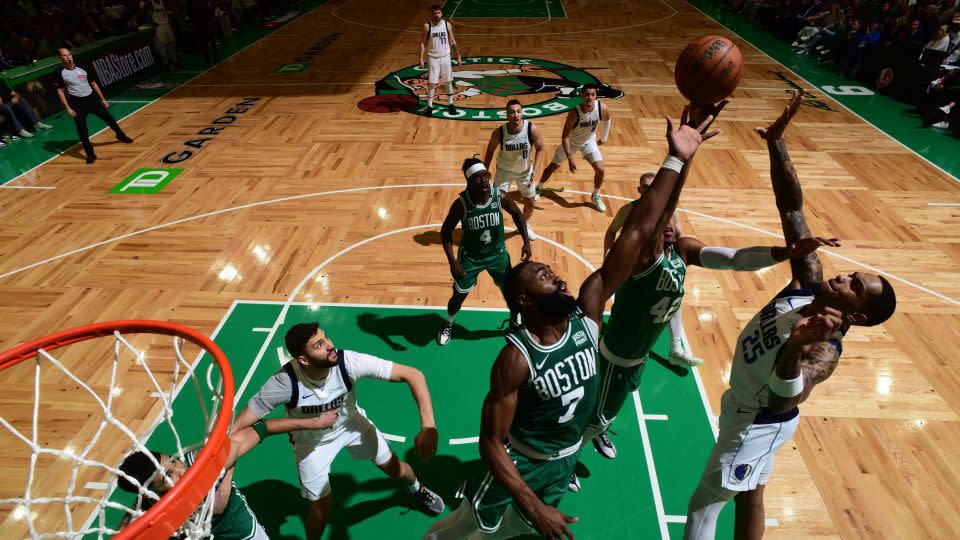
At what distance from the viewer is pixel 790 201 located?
3.58 metres

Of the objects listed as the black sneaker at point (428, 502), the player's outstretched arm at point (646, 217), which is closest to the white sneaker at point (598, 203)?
the player's outstretched arm at point (646, 217)

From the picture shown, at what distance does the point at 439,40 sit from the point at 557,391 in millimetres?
9721

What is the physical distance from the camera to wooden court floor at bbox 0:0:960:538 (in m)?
4.45

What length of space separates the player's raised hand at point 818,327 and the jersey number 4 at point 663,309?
4.07ft

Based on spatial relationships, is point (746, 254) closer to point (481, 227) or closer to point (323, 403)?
point (481, 227)

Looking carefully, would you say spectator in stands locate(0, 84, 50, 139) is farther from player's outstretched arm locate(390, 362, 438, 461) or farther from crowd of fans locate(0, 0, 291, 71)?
player's outstretched arm locate(390, 362, 438, 461)

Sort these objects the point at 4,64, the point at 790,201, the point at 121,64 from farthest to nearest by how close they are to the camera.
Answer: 1. the point at 121,64
2. the point at 4,64
3. the point at 790,201

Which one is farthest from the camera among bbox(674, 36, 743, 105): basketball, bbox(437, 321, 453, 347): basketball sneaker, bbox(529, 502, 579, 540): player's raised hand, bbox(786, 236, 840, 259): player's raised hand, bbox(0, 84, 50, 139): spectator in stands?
bbox(0, 84, 50, 139): spectator in stands

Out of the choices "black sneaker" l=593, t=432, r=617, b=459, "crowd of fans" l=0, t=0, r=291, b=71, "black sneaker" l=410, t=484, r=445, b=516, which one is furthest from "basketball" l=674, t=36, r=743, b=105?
"crowd of fans" l=0, t=0, r=291, b=71

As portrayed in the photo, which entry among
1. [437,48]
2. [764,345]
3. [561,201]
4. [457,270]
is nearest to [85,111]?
[437,48]

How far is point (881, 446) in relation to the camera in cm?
447

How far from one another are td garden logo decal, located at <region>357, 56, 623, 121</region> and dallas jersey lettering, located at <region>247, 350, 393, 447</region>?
8563 mm

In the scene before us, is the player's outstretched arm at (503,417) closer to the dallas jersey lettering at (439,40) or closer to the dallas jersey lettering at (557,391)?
the dallas jersey lettering at (557,391)

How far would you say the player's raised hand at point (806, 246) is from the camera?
321 centimetres
